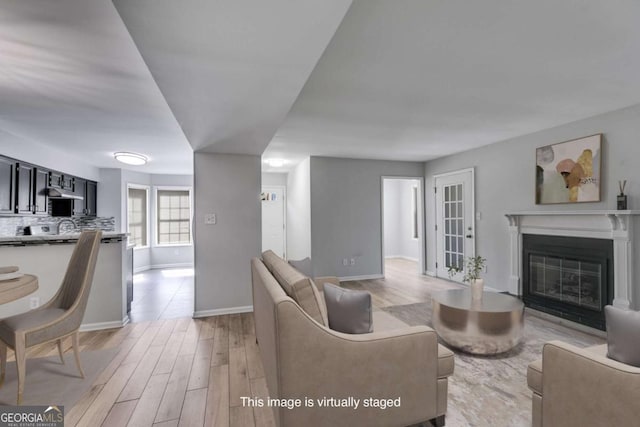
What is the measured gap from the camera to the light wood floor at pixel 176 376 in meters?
1.83

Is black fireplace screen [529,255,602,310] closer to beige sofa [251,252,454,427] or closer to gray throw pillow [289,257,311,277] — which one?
beige sofa [251,252,454,427]

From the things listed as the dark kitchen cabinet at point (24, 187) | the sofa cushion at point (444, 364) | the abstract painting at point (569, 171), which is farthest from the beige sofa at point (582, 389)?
the dark kitchen cabinet at point (24, 187)

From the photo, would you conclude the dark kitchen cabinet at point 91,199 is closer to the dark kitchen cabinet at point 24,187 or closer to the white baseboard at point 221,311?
the dark kitchen cabinet at point 24,187

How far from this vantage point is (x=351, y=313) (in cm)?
171

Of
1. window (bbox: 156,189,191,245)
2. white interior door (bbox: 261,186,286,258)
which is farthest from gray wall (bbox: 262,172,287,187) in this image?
window (bbox: 156,189,191,245)

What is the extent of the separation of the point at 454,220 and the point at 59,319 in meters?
5.67

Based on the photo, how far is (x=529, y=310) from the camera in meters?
3.88

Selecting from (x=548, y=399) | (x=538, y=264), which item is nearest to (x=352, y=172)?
(x=538, y=264)

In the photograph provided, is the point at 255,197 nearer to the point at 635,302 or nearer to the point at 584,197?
the point at 584,197

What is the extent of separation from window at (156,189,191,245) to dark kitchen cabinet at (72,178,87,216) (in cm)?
174

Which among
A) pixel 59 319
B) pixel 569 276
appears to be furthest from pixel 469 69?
Answer: pixel 59 319

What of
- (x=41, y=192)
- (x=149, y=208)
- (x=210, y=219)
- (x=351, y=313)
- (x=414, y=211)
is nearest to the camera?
(x=351, y=313)

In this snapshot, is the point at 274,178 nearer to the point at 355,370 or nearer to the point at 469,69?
the point at 469,69

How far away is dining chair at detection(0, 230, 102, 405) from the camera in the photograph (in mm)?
1920
